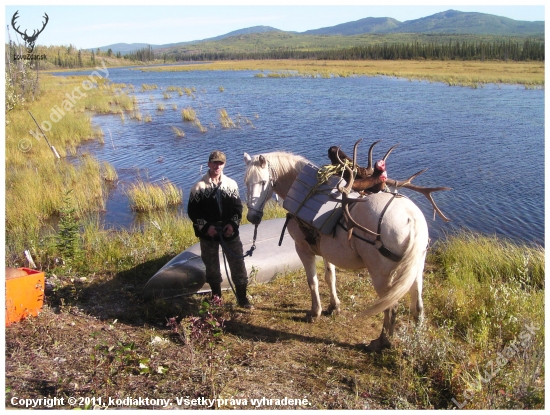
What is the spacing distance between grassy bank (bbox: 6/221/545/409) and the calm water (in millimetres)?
5093

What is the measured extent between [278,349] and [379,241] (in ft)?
5.35

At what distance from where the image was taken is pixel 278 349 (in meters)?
4.73

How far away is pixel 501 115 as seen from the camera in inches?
907

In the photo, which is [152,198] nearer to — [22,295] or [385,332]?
[22,295]

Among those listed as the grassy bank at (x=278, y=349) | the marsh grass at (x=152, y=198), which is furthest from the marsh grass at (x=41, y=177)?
the grassy bank at (x=278, y=349)

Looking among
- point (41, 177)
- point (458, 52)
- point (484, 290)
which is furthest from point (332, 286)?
point (458, 52)

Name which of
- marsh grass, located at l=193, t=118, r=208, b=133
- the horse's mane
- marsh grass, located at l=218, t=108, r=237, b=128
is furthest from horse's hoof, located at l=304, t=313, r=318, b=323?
marsh grass, located at l=218, t=108, r=237, b=128

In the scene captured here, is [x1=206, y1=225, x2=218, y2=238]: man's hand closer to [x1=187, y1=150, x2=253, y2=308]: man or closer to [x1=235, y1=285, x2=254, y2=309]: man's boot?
[x1=187, y1=150, x2=253, y2=308]: man

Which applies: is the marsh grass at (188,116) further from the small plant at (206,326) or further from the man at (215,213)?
the small plant at (206,326)

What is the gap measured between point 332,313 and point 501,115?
21.6 metres

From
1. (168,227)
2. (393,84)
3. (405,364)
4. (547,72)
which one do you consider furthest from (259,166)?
(393,84)

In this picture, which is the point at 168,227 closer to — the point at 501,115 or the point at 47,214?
the point at 47,214

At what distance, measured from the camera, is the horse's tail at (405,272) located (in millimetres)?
4039

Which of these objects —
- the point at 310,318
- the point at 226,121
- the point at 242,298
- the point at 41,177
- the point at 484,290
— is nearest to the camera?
the point at 310,318
